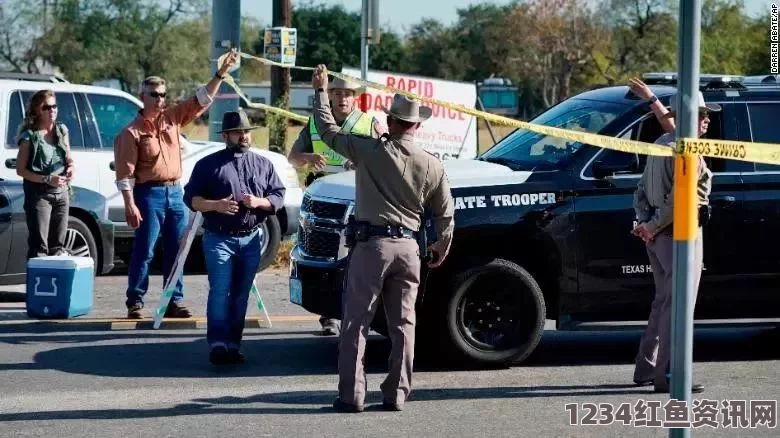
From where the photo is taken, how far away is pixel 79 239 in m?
12.1

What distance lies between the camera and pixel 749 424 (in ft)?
24.5

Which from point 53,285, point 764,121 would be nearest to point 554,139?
point 764,121

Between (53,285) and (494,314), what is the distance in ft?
12.3

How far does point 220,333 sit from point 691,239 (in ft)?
15.1

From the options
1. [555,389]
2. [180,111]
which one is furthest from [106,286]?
[555,389]

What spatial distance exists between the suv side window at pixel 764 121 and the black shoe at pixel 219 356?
12.7 feet

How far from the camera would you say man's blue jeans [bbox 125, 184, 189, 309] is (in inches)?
409

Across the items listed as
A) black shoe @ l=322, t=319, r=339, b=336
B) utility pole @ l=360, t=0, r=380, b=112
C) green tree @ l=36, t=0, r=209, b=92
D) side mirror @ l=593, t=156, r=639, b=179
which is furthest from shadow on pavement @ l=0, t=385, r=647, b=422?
green tree @ l=36, t=0, r=209, b=92

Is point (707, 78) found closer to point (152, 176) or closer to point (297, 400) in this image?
point (297, 400)

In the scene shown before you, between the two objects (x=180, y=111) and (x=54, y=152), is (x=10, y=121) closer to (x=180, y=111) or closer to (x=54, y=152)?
(x=54, y=152)

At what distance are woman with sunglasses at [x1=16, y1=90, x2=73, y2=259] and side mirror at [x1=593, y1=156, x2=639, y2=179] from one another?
4.63 metres

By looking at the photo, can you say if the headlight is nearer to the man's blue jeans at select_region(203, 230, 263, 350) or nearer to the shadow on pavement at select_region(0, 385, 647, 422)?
the man's blue jeans at select_region(203, 230, 263, 350)

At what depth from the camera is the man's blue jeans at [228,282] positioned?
8.91 meters

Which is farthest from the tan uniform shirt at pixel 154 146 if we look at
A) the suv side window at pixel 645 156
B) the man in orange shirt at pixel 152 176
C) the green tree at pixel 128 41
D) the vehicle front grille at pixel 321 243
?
the green tree at pixel 128 41
